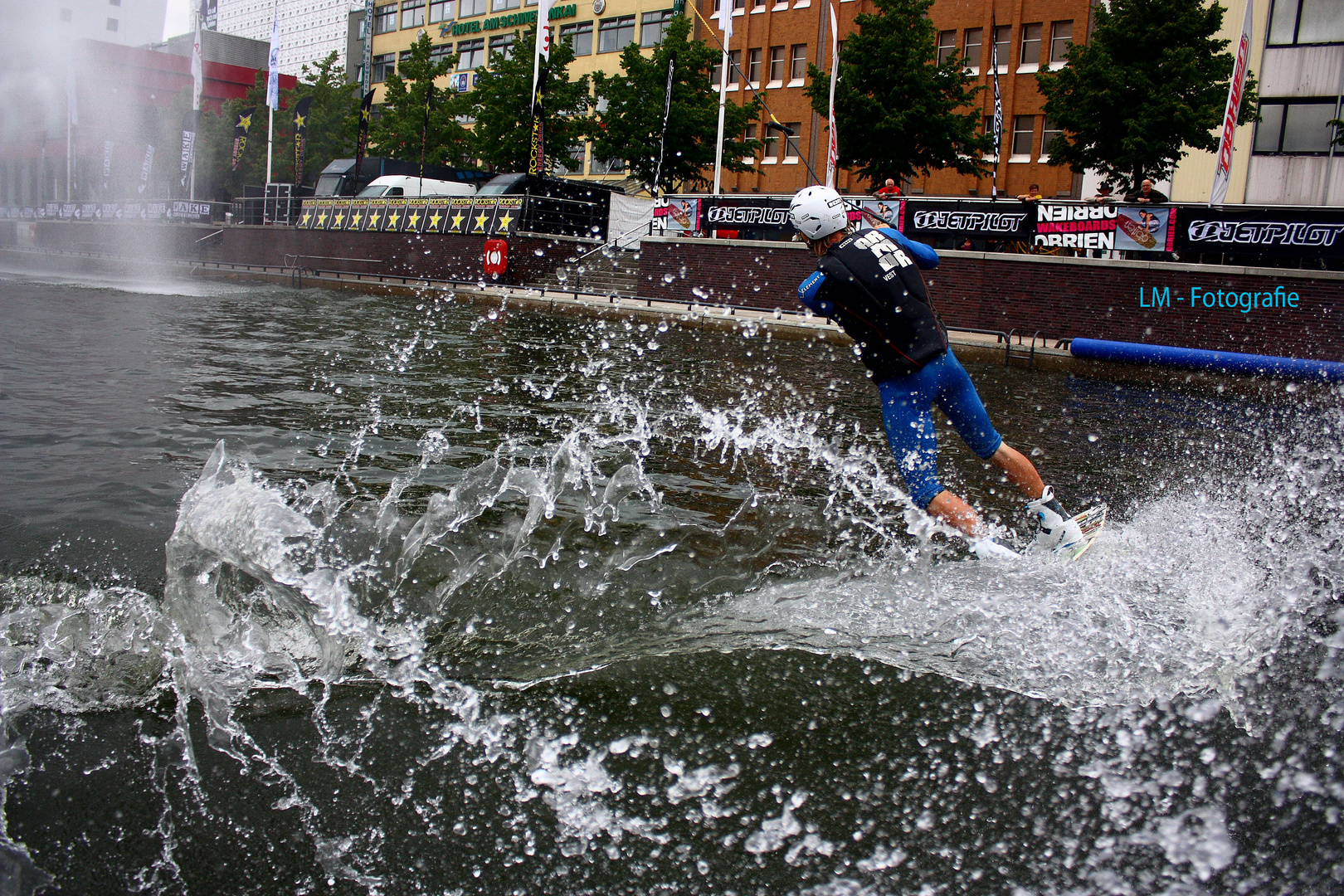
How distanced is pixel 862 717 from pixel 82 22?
1947 centimetres

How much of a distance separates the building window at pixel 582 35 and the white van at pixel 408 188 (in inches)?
897

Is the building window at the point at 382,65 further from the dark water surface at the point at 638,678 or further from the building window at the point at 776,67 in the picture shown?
the dark water surface at the point at 638,678

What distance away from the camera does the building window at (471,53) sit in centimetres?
6369

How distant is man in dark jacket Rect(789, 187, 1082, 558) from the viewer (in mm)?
5148

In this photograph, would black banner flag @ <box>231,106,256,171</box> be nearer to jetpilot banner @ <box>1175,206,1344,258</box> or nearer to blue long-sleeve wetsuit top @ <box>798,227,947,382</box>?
jetpilot banner @ <box>1175,206,1344,258</box>

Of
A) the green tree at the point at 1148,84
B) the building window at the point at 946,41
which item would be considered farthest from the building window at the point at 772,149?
the green tree at the point at 1148,84

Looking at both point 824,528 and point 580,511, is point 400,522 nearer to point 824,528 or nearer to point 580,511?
point 580,511

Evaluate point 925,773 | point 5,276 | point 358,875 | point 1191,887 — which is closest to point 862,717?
point 925,773

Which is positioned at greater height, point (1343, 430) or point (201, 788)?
point (1343, 430)

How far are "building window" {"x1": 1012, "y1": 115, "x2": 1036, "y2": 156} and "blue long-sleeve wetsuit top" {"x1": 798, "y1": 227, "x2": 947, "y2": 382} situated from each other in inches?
1555

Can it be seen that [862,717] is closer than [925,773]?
No

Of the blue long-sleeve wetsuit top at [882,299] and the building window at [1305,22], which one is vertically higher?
the building window at [1305,22]

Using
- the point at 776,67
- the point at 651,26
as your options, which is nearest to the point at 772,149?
the point at 776,67

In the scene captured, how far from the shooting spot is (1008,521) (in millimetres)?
6234
